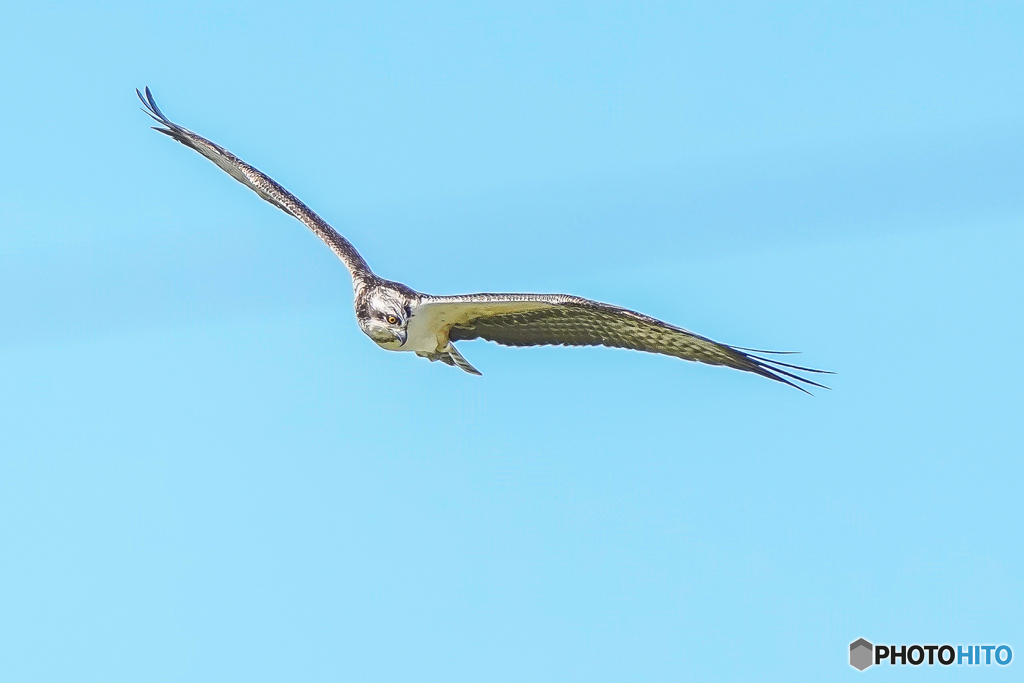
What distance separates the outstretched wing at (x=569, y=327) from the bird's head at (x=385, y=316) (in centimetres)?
20

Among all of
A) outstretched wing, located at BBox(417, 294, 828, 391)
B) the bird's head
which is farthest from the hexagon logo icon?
the bird's head

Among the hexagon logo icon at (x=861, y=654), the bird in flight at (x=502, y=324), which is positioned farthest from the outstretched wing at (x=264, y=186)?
the hexagon logo icon at (x=861, y=654)

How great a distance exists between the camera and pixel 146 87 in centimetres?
1745

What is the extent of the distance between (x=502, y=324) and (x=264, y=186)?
12.0 feet

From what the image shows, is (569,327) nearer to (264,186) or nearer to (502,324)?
(502,324)

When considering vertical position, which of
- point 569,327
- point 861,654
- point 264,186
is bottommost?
point 861,654

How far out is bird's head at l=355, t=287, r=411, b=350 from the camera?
45.7ft

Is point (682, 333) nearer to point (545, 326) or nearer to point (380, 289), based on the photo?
point (545, 326)

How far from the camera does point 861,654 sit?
1595 cm

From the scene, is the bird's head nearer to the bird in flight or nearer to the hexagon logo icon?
the bird in flight

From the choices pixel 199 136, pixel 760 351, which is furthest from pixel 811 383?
pixel 199 136

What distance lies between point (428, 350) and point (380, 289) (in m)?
0.83

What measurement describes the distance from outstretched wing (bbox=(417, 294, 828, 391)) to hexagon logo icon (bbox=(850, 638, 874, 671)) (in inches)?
177

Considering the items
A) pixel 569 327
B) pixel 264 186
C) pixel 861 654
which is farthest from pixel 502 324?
pixel 861 654
